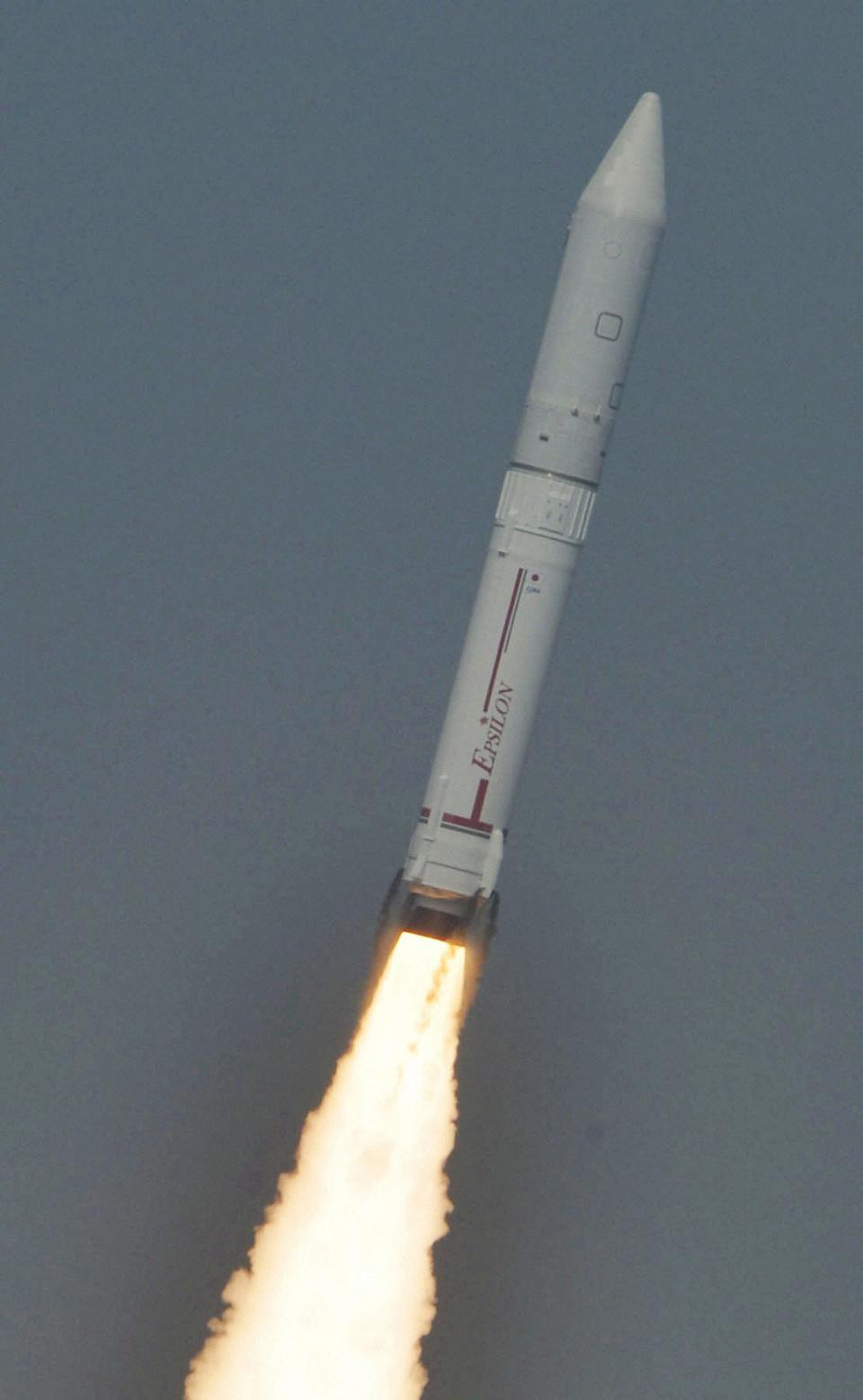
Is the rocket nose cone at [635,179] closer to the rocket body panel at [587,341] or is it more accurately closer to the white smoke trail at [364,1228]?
the rocket body panel at [587,341]

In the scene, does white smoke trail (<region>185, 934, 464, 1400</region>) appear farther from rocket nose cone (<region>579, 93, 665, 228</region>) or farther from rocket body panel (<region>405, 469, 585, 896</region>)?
rocket nose cone (<region>579, 93, 665, 228</region>)

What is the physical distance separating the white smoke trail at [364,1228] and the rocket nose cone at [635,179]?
7591 mm

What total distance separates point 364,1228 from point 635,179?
10871 millimetres

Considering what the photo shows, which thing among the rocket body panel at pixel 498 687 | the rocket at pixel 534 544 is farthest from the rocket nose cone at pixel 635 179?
the rocket body panel at pixel 498 687

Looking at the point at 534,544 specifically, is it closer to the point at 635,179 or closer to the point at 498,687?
the point at 498,687

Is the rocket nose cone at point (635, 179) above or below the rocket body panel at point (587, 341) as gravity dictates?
above

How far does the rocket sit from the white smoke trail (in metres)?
0.84

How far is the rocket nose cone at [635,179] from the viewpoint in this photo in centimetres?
3234

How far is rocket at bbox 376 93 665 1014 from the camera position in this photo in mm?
32344

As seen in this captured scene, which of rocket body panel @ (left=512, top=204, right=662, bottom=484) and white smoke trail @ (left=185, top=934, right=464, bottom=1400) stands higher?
rocket body panel @ (left=512, top=204, right=662, bottom=484)

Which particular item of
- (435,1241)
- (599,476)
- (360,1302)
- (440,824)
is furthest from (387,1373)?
(599,476)

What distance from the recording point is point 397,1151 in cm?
3322

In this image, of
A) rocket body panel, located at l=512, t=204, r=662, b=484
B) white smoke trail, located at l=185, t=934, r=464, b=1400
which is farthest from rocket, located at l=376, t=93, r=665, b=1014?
white smoke trail, located at l=185, t=934, r=464, b=1400

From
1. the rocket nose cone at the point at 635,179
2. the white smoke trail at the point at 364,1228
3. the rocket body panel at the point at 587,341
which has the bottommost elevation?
the white smoke trail at the point at 364,1228
